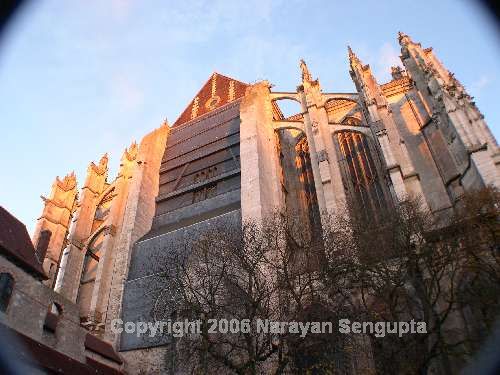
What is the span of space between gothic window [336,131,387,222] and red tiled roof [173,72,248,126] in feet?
42.4

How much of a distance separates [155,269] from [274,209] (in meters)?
6.67

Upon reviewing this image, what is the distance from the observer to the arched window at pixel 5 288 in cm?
1265

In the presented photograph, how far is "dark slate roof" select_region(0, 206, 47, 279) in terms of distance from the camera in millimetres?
13365

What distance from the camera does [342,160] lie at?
22.7 meters

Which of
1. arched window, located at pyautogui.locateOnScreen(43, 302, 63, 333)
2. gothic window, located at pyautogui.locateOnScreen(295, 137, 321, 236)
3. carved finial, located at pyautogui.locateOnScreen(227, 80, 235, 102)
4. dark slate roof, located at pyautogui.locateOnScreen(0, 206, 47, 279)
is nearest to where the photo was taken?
dark slate roof, located at pyautogui.locateOnScreen(0, 206, 47, 279)

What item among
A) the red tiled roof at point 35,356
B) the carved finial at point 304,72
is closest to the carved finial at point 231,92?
the carved finial at point 304,72

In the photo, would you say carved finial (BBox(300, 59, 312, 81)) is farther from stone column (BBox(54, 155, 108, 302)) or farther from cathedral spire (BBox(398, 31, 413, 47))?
stone column (BBox(54, 155, 108, 302))

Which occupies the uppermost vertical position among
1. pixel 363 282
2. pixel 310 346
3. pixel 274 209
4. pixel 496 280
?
pixel 274 209

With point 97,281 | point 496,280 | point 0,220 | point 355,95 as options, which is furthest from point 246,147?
point 496,280

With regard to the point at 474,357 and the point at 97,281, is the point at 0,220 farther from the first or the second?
the point at 474,357

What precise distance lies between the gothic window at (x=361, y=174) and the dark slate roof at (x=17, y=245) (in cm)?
1404

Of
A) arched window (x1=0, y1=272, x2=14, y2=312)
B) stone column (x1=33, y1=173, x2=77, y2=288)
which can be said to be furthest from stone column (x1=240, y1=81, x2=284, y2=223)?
stone column (x1=33, y1=173, x2=77, y2=288)

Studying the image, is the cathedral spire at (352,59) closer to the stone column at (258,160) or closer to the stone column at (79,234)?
the stone column at (258,160)

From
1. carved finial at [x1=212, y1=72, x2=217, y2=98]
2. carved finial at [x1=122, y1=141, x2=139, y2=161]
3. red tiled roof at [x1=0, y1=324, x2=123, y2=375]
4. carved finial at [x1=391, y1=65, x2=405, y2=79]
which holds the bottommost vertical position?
red tiled roof at [x1=0, y1=324, x2=123, y2=375]
